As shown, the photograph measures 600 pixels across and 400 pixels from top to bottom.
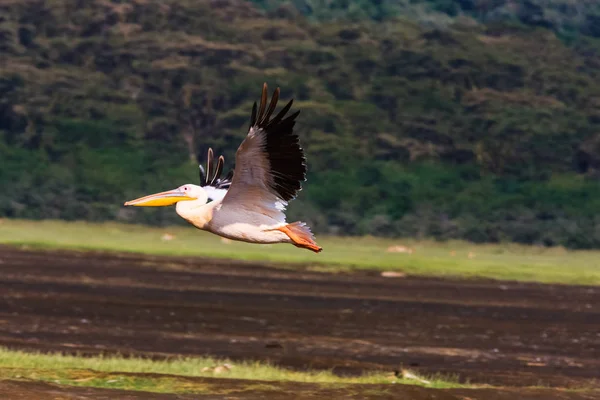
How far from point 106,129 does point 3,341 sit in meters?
44.7

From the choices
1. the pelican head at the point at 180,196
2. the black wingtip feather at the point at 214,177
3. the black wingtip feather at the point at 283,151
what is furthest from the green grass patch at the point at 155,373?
the black wingtip feather at the point at 283,151

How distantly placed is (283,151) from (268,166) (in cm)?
19

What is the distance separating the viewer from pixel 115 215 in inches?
2174

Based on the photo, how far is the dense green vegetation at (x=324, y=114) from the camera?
5841 centimetres

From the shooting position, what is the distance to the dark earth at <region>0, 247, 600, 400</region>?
19.3 meters

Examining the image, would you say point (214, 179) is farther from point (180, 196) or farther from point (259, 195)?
point (259, 195)

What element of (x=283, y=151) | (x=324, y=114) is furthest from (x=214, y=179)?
(x=324, y=114)

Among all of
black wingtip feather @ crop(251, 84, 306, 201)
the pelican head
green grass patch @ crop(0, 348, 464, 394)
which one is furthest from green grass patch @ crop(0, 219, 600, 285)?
black wingtip feather @ crop(251, 84, 306, 201)

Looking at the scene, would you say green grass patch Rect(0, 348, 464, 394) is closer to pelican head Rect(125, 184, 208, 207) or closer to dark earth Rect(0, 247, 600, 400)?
dark earth Rect(0, 247, 600, 400)

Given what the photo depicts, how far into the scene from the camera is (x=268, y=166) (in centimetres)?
1118

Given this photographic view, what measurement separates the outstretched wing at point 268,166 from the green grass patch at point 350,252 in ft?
90.1

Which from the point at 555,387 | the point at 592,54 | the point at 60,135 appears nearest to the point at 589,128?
the point at 592,54

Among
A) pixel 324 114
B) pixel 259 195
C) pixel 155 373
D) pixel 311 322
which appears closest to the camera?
pixel 259 195

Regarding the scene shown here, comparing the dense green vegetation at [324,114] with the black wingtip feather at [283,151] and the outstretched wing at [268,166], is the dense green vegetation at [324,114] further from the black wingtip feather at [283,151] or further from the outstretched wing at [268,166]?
the black wingtip feather at [283,151]
